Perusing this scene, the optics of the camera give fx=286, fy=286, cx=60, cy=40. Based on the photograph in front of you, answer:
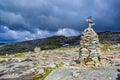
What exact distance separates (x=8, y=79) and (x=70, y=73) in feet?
71.8

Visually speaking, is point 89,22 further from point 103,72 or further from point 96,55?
point 103,72

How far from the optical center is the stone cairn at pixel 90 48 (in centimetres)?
6316

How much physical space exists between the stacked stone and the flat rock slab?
7407mm

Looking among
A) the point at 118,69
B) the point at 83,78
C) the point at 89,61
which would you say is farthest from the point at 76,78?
the point at 89,61

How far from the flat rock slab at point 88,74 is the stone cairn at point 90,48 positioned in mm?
7348

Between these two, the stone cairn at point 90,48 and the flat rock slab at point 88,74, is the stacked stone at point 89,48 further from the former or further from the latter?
the flat rock slab at point 88,74

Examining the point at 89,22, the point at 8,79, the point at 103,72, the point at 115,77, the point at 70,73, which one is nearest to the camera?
the point at 115,77

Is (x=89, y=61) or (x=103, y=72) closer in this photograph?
(x=103, y=72)

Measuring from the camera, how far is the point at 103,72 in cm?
5078

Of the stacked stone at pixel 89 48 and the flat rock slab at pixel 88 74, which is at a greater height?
the stacked stone at pixel 89 48

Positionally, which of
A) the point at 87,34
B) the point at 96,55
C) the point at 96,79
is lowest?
the point at 96,79

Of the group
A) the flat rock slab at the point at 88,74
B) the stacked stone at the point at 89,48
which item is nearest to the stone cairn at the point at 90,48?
the stacked stone at the point at 89,48

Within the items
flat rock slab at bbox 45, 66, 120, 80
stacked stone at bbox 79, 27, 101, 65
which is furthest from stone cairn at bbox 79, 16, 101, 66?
flat rock slab at bbox 45, 66, 120, 80

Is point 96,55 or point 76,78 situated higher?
point 96,55
